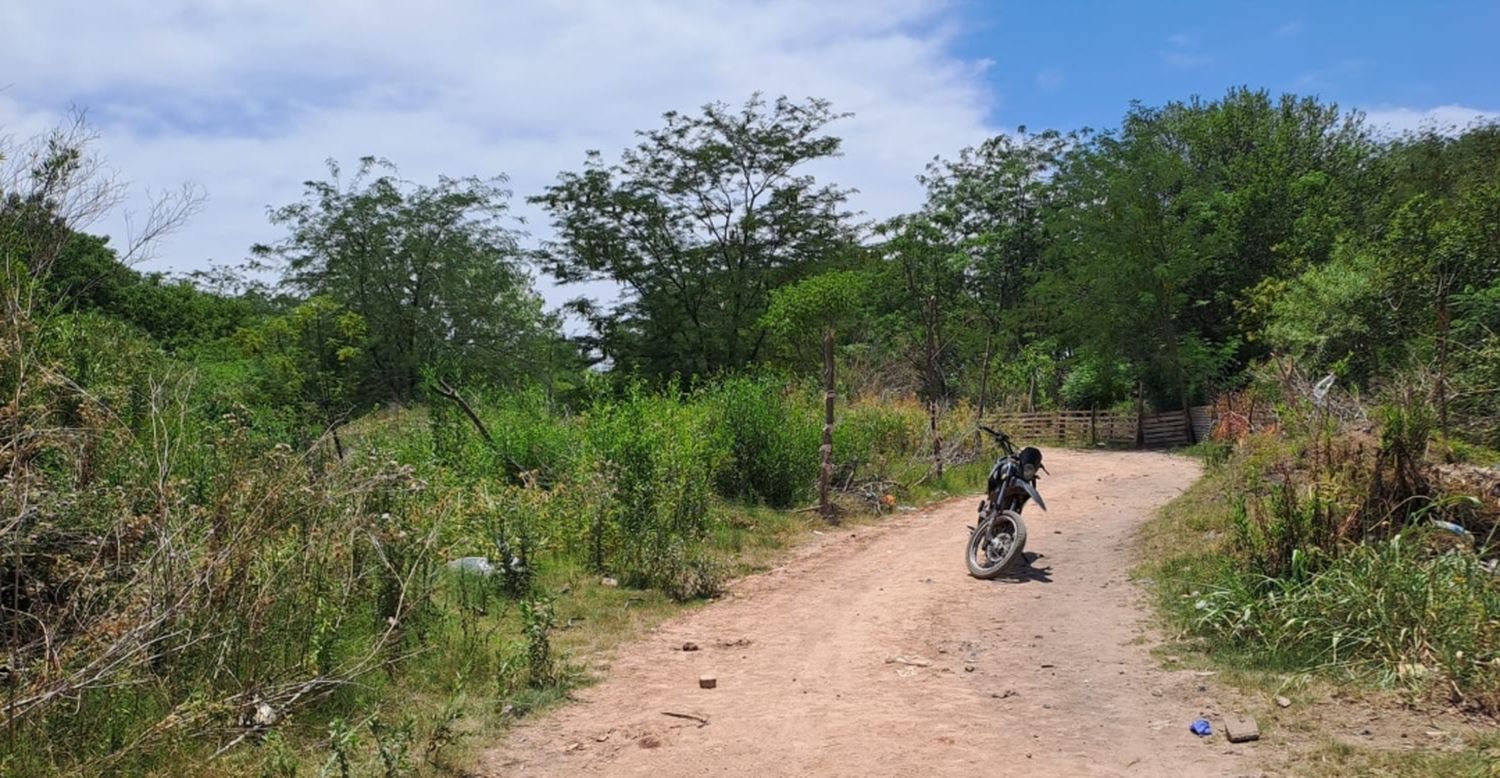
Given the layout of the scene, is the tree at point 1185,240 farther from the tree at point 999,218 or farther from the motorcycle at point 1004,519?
the motorcycle at point 1004,519

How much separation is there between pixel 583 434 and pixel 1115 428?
20.2m

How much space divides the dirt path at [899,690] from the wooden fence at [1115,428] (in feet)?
57.9

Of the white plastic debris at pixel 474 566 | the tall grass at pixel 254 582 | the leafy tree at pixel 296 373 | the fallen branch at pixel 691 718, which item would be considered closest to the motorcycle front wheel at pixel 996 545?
the tall grass at pixel 254 582

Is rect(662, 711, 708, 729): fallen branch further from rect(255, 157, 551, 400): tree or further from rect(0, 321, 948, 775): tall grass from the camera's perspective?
rect(255, 157, 551, 400): tree

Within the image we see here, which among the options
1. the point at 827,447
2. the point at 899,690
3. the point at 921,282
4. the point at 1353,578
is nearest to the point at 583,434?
the point at 827,447

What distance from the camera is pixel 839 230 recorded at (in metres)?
27.5

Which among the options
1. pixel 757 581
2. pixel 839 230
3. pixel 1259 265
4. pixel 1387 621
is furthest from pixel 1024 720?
pixel 1259 265

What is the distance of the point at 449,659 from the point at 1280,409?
29.0 feet

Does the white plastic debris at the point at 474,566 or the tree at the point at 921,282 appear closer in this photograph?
the white plastic debris at the point at 474,566

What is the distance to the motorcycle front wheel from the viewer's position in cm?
802

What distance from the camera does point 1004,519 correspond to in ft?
27.1

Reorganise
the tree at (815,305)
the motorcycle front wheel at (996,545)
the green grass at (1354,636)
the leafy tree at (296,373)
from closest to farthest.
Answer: the green grass at (1354,636), the motorcycle front wheel at (996,545), the leafy tree at (296,373), the tree at (815,305)

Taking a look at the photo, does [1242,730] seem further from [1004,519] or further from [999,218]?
[999,218]

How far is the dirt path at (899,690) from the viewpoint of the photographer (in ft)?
13.6
